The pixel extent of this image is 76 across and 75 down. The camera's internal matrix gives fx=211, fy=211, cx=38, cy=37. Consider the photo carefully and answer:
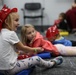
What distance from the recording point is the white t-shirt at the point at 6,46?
195 centimetres

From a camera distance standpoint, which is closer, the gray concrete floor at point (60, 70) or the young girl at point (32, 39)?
the gray concrete floor at point (60, 70)

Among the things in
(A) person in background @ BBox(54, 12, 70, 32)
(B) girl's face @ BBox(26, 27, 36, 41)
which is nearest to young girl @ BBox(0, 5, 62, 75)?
(B) girl's face @ BBox(26, 27, 36, 41)

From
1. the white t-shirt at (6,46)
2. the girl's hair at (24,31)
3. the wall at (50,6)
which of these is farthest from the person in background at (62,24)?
the white t-shirt at (6,46)

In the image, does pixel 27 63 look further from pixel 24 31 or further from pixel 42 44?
pixel 42 44

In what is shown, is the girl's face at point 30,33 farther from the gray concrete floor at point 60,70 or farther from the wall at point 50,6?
the wall at point 50,6

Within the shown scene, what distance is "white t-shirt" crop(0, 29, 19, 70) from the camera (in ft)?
6.41

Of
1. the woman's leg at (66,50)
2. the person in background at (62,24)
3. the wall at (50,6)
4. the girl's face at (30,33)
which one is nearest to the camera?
the girl's face at (30,33)

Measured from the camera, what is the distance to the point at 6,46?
198cm

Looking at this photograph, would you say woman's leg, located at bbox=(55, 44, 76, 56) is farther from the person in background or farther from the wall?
the wall

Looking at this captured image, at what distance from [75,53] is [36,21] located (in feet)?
9.70

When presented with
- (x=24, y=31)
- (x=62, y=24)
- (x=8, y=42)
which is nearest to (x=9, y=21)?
(x=8, y=42)

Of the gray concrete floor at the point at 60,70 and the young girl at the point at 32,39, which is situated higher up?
the young girl at the point at 32,39

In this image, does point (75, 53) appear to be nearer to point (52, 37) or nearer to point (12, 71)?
point (52, 37)

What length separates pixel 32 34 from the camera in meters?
2.61
